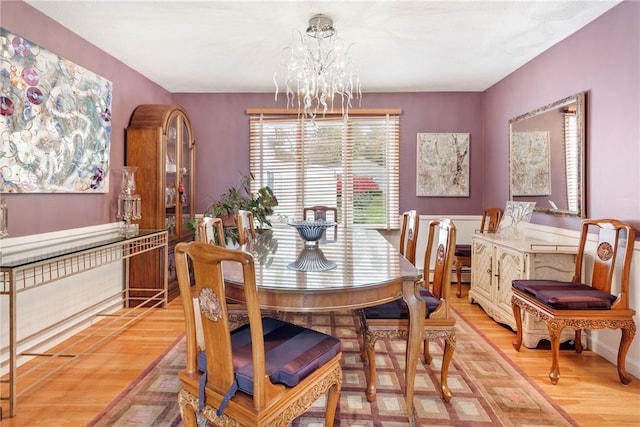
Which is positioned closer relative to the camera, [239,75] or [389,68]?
[389,68]

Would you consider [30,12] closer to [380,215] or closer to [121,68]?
[121,68]

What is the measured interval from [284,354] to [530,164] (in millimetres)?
3120

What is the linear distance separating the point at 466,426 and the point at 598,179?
2.07 m

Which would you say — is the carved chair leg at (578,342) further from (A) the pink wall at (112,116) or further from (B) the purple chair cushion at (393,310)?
(A) the pink wall at (112,116)

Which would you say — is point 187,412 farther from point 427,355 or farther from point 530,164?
point 530,164

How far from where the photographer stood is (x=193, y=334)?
1.25 meters

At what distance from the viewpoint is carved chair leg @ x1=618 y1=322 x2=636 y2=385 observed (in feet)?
6.57

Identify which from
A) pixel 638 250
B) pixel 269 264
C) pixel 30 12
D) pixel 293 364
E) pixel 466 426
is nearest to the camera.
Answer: pixel 293 364

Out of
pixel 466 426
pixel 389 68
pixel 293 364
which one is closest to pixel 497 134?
pixel 389 68

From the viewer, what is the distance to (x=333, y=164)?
435 cm

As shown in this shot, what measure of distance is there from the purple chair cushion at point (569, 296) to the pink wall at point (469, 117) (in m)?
0.56

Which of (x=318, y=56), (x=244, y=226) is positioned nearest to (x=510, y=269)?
(x=244, y=226)

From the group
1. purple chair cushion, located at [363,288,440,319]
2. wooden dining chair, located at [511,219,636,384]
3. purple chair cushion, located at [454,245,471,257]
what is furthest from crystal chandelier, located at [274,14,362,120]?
purple chair cushion, located at [454,245,471,257]

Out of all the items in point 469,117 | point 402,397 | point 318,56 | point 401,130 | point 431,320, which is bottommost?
point 402,397
